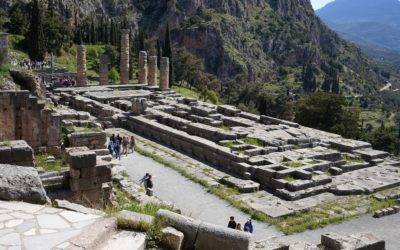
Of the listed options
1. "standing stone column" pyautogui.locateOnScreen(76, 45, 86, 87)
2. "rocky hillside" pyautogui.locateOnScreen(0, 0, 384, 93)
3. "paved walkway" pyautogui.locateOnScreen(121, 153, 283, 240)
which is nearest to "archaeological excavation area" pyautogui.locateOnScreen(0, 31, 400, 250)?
"paved walkway" pyautogui.locateOnScreen(121, 153, 283, 240)

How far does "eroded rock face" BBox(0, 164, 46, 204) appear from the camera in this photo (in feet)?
23.4

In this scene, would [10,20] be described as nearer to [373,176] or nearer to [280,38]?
[373,176]

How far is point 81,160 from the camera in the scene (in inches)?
468

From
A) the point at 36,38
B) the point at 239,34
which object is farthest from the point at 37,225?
the point at 239,34

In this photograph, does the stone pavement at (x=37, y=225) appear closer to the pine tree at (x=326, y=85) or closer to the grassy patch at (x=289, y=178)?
the grassy patch at (x=289, y=178)

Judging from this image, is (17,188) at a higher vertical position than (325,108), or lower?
higher

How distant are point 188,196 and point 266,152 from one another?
262 inches

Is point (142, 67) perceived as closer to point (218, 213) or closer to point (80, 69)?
point (80, 69)

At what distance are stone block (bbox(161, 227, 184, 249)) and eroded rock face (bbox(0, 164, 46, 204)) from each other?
224cm

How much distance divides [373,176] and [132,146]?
12431 mm

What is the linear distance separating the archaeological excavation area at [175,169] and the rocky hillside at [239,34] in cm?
7858

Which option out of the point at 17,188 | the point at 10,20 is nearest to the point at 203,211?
the point at 17,188

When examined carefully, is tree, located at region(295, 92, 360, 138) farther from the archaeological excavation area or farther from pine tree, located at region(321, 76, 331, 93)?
pine tree, located at region(321, 76, 331, 93)

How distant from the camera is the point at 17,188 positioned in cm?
721
